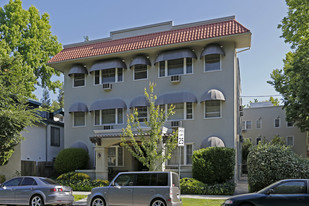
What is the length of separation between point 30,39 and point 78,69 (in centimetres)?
981

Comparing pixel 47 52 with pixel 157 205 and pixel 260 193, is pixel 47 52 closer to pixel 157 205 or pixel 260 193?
pixel 157 205

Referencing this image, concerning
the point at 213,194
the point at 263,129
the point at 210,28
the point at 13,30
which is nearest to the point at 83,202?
the point at 213,194

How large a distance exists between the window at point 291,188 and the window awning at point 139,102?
12.8m

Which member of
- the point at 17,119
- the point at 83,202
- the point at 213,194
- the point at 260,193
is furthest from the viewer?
the point at 17,119

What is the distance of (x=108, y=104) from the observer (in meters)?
23.9

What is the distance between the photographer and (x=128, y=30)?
25359 mm

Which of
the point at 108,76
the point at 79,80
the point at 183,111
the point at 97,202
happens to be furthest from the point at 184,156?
the point at 79,80

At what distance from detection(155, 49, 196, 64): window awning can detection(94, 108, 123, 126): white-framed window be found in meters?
4.69

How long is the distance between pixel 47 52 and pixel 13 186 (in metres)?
21.8

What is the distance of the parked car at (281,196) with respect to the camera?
1073 centimetres

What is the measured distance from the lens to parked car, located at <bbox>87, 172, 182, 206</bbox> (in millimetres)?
12273

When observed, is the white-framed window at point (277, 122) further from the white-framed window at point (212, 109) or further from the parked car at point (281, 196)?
the parked car at point (281, 196)

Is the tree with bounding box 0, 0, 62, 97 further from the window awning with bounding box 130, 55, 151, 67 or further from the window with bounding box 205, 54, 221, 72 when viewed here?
the window with bounding box 205, 54, 221, 72

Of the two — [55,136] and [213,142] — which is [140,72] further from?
[55,136]
